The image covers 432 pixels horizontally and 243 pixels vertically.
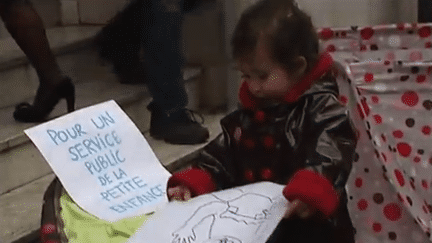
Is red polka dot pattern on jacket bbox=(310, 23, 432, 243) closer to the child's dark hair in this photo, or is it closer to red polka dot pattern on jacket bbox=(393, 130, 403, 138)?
red polka dot pattern on jacket bbox=(393, 130, 403, 138)

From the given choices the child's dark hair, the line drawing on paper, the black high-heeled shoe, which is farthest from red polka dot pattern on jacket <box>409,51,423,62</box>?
A: the black high-heeled shoe

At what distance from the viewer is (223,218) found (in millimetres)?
550

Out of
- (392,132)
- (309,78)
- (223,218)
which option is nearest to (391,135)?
(392,132)

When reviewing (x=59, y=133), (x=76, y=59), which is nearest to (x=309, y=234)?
(x=59, y=133)

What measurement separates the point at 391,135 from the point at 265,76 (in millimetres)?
428

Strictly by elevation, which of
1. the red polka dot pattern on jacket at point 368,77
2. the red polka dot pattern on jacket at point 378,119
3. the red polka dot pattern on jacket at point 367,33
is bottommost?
the red polka dot pattern on jacket at point 378,119

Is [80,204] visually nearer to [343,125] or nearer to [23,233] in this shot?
[23,233]

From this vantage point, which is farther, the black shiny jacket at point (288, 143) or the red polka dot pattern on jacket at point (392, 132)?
the red polka dot pattern on jacket at point (392, 132)

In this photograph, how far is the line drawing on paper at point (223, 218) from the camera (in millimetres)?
534

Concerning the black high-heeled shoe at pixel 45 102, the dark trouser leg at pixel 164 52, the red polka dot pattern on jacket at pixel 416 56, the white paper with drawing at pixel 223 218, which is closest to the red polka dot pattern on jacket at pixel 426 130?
the red polka dot pattern on jacket at pixel 416 56

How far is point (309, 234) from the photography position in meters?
0.58

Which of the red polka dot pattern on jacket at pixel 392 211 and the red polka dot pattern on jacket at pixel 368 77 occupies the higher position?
the red polka dot pattern on jacket at pixel 368 77

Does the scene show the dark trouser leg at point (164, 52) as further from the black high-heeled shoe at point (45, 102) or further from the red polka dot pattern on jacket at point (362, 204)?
the red polka dot pattern on jacket at point (362, 204)

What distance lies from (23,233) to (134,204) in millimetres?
197
